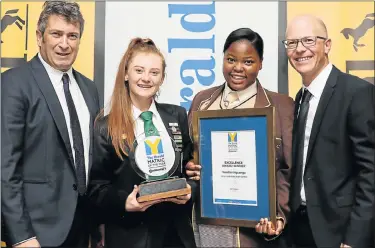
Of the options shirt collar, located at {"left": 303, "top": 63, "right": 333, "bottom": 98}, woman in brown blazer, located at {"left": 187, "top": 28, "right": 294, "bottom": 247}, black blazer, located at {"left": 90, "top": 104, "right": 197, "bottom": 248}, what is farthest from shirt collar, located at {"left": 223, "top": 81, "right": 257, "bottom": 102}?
black blazer, located at {"left": 90, "top": 104, "right": 197, "bottom": 248}

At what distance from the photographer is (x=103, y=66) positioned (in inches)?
77.0

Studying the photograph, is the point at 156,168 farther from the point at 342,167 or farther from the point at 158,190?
the point at 342,167

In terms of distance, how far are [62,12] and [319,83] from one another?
1223 millimetres

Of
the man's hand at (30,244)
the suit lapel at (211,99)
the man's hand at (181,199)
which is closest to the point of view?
the man's hand at (30,244)

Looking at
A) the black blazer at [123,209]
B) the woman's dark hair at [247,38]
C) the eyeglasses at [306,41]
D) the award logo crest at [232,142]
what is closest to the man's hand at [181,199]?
the black blazer at [123,209]

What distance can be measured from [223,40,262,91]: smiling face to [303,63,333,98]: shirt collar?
0.26 m

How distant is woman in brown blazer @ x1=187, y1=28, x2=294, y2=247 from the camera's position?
6.13 feet

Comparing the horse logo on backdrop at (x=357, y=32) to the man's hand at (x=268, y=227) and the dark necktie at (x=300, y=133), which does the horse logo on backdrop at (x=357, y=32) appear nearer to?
the dark necktie at (x=300, y=133)

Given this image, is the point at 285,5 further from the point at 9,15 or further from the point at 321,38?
the point at 9,15

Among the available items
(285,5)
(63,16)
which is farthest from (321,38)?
(63,16)

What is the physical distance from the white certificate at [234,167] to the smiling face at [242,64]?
A: 0.25m

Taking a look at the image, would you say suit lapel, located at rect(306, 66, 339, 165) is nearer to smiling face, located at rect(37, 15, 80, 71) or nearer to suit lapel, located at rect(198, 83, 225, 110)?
suit lapel, located at rect(198, 83, 225, 110)

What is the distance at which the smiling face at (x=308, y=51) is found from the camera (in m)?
1.88

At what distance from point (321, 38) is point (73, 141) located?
1.23 meters
